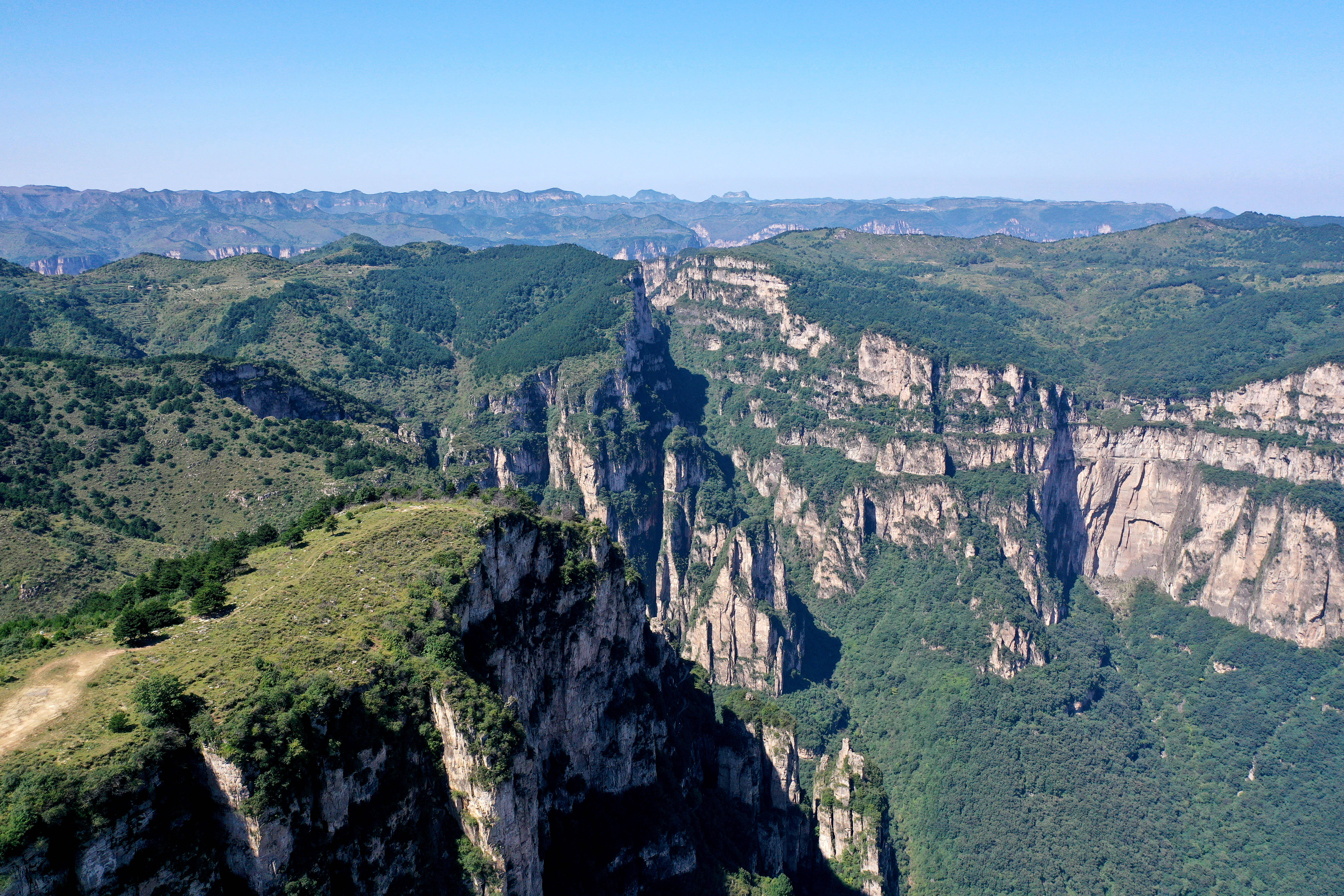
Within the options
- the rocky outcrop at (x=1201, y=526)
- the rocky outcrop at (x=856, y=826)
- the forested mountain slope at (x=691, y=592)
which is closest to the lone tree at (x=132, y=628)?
the forested mountain slope at (x=691, y=592)

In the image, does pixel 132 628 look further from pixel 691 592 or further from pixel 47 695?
pixel 691 592

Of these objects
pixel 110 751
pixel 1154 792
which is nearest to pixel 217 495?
pixel 110 751

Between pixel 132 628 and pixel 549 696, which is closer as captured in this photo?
pixel 132 628

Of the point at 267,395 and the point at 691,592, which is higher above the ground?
the point at 267,395

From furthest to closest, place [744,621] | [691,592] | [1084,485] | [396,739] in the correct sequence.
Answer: [1084,485], [691,592], [744,621], [396,739]

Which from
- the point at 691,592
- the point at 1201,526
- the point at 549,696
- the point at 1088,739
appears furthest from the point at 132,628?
the point at 1201,526

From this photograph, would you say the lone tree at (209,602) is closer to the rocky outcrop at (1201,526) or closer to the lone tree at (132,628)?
the lone tree at (132,628)
